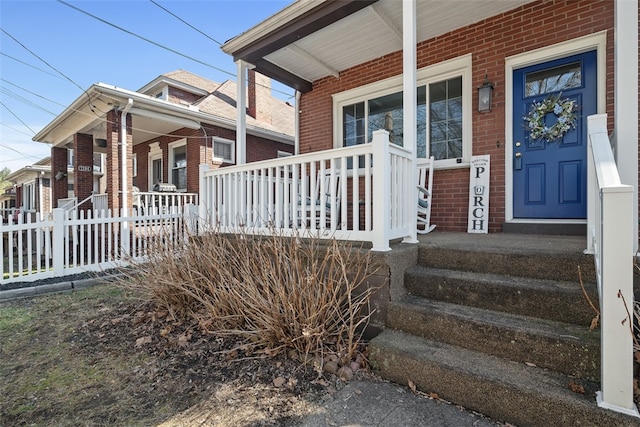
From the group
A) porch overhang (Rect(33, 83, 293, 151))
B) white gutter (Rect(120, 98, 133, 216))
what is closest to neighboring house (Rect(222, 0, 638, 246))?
porch overhang (Rect(33, 83, 293, 151))

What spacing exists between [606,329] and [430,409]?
37.9 inches

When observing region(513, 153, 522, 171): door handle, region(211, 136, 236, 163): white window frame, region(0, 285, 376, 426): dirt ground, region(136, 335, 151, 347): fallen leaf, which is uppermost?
region(211, 136, 236, 163): white window frame

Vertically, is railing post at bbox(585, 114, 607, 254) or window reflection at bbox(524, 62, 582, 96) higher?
window reflection at bbox(524, 62, 582, 96)

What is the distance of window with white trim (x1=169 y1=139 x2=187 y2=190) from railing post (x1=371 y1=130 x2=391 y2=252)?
29.3 ft

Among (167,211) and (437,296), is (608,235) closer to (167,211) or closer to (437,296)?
(437,296)

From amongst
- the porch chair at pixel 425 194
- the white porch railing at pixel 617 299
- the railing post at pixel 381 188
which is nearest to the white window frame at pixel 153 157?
the porch chair at pixel 425 194

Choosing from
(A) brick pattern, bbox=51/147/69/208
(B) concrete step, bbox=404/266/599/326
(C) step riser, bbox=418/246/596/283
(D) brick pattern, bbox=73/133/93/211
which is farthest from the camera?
(A) brick pattern, bbox=51/147/69/208

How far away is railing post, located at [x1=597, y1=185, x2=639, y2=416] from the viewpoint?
1428 mm

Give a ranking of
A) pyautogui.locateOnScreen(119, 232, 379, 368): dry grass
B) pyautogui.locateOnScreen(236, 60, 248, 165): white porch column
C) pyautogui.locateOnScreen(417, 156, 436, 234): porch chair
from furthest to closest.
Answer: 1. pyautogui.locateOnScreen(236, 60, 248, 165): white porch column
2. pyautogui.locateOnScreen(417, 156, 436, 234): porch chair
3. pyautogui.locateOnScreen(119, 232, 379, 368): dry grass

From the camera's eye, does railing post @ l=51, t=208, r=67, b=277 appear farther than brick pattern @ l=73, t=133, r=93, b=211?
No

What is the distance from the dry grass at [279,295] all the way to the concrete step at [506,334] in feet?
1.24

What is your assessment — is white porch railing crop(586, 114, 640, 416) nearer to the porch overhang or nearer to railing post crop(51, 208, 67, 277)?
railing post crop(51, 208, 67, 277)

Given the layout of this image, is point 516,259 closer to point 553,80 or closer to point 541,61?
point 553,80

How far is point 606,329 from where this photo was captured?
1.47 metres
